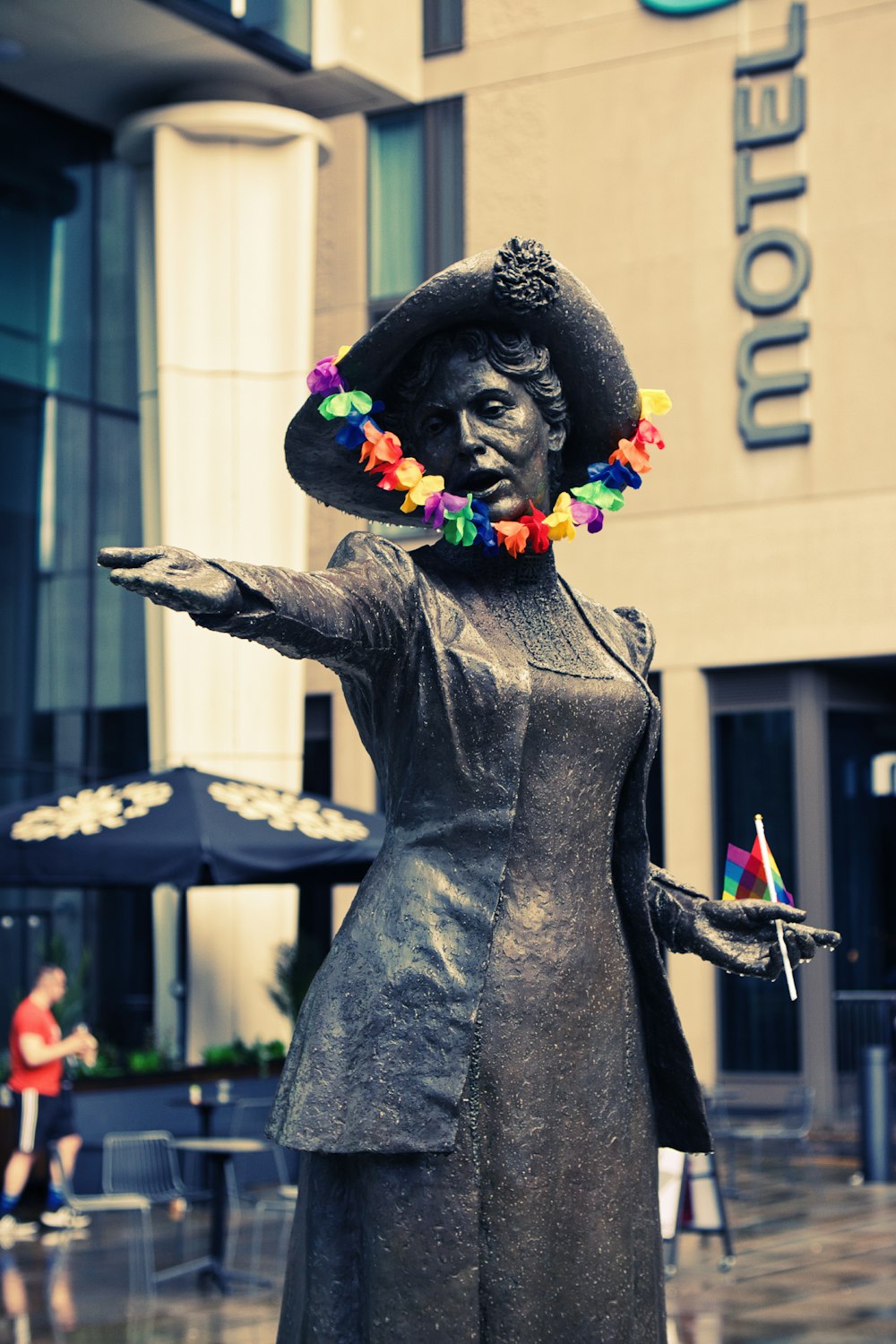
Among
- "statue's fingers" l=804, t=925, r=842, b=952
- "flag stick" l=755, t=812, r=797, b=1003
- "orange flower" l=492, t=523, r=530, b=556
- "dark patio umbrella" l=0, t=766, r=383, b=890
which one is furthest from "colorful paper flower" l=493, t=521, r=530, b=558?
"dark patio umbrella" l=0, t=766, r=383, b=890

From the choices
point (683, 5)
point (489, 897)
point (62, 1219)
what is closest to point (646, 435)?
point (489, 897)

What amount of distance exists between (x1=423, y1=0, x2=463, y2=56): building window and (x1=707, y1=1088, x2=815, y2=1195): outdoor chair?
11.3m

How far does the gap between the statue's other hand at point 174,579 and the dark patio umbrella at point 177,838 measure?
375 inches

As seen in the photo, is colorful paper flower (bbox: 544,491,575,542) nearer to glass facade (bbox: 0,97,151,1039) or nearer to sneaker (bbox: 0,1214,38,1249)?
sneaker (bbox: 0,1214,38,1249)

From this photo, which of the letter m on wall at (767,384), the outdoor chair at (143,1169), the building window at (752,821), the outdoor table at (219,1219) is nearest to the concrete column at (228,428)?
the letter m on wall at (767,384)

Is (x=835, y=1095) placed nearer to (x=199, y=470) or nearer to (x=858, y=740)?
(x=858, y=740)

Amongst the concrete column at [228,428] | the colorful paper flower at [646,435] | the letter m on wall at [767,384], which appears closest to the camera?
the colorful paper flower at [646,435]

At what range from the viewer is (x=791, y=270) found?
19.3m

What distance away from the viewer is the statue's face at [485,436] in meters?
3.53

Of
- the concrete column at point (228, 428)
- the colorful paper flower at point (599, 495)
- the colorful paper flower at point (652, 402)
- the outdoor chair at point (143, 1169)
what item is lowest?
the outdoor chair at point (143, 1169)

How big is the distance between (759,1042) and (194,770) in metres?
8.10

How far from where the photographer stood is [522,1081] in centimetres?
333

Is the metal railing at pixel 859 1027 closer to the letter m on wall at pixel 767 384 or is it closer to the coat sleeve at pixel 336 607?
the letter m on wall at pixel 767 384

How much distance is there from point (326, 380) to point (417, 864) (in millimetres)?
889
